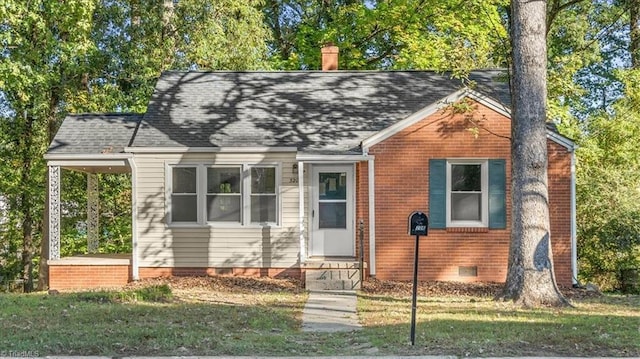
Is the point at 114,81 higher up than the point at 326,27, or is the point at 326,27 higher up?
the point at 326,27

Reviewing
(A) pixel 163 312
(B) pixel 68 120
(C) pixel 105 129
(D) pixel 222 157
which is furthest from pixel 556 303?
(B) pixel 68 120

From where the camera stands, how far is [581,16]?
25.9 meters

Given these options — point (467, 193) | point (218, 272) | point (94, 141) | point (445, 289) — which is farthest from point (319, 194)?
point (94, 141)

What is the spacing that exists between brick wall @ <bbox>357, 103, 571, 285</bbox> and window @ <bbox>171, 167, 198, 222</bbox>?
385 cm

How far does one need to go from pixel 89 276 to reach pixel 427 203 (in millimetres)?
7955

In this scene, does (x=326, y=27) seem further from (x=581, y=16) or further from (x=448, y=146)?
(x=448, y=146)

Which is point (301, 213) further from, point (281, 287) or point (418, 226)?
point (418, 226)

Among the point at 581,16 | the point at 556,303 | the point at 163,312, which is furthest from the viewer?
the point at 581,16

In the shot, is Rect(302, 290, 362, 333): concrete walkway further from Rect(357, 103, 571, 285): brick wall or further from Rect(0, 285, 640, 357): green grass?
Rect(357, 103, 571, 285): brick wall

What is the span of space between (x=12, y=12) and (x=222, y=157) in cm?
650

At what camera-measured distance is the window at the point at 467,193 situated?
1428cm

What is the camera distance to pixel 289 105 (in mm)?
16016

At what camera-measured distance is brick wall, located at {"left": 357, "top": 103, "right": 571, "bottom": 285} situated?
14.3 meters

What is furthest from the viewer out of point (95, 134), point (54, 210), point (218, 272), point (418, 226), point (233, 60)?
point (233, 60)
